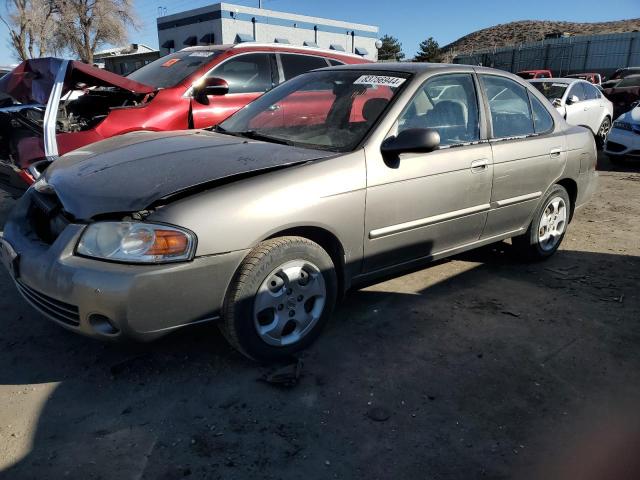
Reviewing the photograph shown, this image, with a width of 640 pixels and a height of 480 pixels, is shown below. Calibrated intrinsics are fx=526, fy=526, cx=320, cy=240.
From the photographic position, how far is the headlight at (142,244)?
2.42 meters

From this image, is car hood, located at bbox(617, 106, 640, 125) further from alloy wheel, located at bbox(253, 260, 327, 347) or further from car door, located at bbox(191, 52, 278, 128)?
alloy wheel, located at bbox(253, 260, 327, 347)

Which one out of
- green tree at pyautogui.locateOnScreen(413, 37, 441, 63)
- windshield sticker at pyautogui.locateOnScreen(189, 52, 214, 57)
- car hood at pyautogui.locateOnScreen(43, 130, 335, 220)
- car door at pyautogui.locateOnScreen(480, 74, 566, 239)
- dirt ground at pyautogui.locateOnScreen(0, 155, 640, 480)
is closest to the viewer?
dirt ground at pyautogui.locateOnScreen(0, 155, 640, 480)

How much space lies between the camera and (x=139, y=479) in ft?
6.89

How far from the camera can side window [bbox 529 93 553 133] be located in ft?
14.4

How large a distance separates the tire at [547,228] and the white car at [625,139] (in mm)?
5456

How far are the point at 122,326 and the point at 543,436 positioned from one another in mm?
2017

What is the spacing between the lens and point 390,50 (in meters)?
50.1

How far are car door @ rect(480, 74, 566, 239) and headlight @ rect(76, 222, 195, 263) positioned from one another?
2.42m

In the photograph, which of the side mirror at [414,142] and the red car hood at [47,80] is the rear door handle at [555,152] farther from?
the red car hood at [47,80]

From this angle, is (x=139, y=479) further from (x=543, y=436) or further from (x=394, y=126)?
(x=394, y=126)

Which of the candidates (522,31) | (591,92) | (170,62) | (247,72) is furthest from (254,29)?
(522,31)

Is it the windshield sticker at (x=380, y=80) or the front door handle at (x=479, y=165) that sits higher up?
the windshield sticker at (x=380, y=80)

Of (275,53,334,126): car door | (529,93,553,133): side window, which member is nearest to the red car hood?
(275,53,334,126): car door

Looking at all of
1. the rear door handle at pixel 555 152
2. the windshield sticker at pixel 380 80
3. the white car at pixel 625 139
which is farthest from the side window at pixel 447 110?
the white car at pixel 625 139
